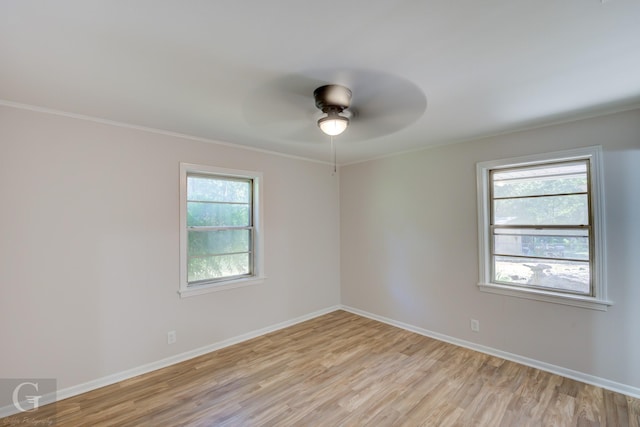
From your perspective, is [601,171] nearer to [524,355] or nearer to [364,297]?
[524,355]

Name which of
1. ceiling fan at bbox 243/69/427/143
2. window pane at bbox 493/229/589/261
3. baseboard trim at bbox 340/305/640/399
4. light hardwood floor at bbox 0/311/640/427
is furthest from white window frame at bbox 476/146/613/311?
ceiling fan at bbox 243/69/427/143

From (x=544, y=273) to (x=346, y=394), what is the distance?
2376 mm

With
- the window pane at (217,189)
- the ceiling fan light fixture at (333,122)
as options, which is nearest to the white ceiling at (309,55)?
the ceiling fan light fixture at (333,122)

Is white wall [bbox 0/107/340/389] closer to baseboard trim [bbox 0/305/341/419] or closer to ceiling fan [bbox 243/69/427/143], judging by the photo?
baseboard trim [bbox 0/305/341/419]

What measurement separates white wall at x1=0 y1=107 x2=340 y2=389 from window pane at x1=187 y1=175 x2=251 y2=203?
0.21 meters

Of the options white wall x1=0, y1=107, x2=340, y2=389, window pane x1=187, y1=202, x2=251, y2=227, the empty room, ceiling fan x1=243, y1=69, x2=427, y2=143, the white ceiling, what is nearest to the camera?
the white ceiling

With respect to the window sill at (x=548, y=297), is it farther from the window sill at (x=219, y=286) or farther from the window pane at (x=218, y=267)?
the window pane at (x=218, y=267)

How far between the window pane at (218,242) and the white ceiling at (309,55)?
1382 mm

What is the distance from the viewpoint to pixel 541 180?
301 cm

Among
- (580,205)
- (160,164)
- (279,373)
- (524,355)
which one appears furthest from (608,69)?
(160,164)

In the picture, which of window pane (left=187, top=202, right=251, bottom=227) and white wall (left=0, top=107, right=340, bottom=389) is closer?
white wall (left=0, top=107, right=340, bottom=389)

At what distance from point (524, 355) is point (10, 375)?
4.66 m

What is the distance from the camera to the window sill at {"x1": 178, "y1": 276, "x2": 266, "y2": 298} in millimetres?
3173

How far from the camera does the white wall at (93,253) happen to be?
2.30 metres
